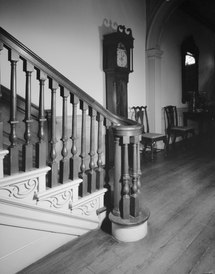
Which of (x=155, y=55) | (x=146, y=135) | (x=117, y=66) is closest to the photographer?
(x=117, y=66)

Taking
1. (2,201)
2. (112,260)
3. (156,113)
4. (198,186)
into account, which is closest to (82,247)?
(112,260)

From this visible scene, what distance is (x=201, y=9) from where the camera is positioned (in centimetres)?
628

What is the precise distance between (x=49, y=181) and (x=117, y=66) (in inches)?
108

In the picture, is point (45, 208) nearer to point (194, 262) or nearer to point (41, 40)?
point (194, 262)

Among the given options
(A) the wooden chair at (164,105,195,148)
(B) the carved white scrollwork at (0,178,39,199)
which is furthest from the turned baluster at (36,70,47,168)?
(A) the wooden chair at (164,105,195,148)

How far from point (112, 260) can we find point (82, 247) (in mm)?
302

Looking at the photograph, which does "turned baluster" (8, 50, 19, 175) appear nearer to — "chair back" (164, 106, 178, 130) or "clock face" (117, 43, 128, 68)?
"clock face" (117, 43, 128, 68)

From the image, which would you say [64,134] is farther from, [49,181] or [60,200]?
[60,200]

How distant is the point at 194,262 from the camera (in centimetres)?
173

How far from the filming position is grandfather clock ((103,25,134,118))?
155 inches

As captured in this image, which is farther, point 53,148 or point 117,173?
point 117,173

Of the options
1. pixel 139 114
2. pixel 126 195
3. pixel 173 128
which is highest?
pixel 139 114

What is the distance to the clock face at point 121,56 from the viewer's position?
401 cm

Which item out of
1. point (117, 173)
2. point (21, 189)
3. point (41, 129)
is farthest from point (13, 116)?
point (117, 173)
